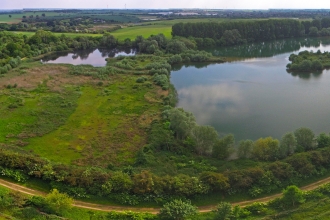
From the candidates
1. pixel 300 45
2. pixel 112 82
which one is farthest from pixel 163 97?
pixel 300 45

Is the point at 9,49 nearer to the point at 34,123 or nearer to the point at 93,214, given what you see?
the point at 34,123

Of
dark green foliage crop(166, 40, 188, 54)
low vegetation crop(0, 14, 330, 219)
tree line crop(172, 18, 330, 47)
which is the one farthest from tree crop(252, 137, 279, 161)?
tree line crop(172, 18, 330, 47)

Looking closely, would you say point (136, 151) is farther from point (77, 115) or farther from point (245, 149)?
point (77, 115)

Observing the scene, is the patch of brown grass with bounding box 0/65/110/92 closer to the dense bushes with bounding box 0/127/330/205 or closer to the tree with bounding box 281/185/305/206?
the dense bushes with bounding box 0/127/330/205

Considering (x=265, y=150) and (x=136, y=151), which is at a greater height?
(x=265, y=150)

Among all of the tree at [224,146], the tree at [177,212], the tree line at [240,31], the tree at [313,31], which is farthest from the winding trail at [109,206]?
the tree at [313,31]

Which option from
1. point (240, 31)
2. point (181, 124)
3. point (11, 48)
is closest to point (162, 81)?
point (181, 124)
